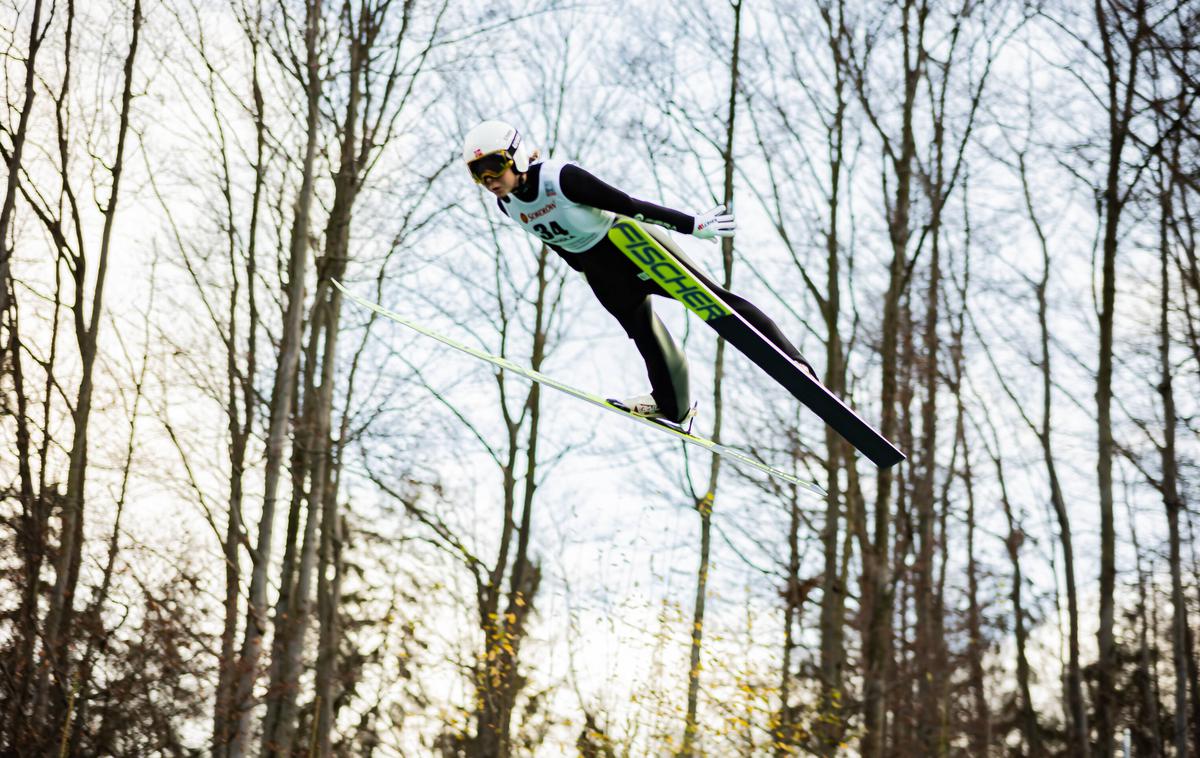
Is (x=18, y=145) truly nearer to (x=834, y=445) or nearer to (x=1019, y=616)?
(x=834, y=445)

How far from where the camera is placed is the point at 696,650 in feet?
32.1

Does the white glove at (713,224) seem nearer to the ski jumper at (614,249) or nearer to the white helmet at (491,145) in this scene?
the ski jumper at (614,249)

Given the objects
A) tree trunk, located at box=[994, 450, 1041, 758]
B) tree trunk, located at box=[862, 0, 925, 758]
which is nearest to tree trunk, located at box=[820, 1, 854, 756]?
tree trunk, located at box=[862, 0, 925, 758]

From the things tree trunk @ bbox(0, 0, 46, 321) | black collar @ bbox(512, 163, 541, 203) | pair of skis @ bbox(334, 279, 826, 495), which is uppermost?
tree trunk @ bbox(0, 0, 46, 321)

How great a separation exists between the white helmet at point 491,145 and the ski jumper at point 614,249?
0.56ft

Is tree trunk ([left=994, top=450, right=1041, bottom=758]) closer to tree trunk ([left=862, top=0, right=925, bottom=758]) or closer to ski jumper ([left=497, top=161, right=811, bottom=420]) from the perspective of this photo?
tree trunk ([left=862, top=0, right=925, bottom=758])

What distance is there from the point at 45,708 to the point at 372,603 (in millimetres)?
5783

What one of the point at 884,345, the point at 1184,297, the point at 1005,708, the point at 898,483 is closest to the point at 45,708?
the point at 884,345

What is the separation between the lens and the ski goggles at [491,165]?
4961 mm

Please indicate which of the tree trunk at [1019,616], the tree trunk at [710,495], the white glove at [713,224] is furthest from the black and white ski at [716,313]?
the tree trunk at [1019,616]

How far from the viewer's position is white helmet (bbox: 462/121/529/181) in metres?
4.95

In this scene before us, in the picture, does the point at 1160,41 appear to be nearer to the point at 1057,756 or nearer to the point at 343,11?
the point at 343,11

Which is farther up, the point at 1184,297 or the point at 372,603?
the point at 1184,297

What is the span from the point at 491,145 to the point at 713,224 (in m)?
0.99
